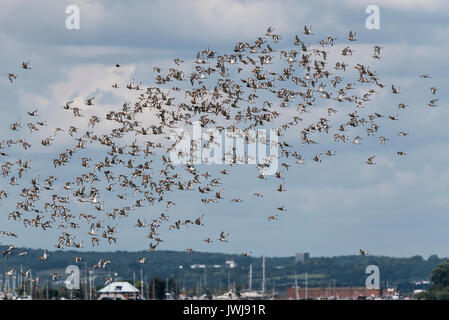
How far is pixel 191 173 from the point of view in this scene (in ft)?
468

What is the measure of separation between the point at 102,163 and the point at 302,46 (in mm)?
29928
